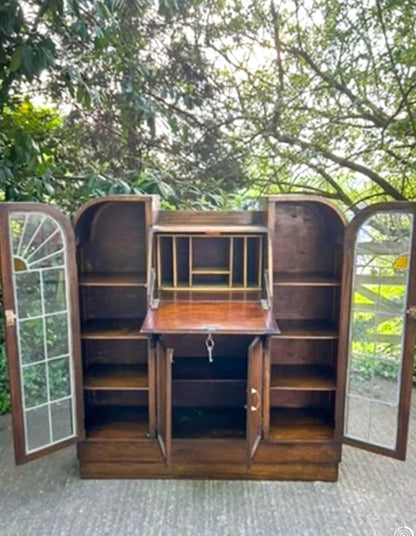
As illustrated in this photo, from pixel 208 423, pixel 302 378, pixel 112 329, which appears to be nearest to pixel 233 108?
pixel 112 329

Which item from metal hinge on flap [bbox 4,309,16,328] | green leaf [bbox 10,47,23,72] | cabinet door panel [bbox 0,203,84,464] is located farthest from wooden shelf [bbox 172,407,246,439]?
green leaf [bbox 10,47,23,72]

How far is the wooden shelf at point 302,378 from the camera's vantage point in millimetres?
2219

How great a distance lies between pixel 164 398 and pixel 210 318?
1.55 ft

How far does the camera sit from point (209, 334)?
1.81 m

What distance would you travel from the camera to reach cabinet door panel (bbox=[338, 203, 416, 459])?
6.42 ft

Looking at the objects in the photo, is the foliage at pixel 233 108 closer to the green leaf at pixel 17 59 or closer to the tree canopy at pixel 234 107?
the tree canopy at pixel 234 107

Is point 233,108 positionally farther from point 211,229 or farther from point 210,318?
point 210,318

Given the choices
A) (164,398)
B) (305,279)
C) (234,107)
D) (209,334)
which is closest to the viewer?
(209,334)

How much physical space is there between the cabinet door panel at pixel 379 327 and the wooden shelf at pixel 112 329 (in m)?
1.16

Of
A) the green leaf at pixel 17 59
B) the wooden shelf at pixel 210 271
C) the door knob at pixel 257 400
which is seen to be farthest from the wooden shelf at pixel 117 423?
the green leaf at pixel 17 59

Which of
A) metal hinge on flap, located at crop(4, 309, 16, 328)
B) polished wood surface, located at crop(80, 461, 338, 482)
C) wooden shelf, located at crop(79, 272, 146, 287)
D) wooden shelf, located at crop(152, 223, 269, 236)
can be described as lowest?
polished wood surface, located at crop(80, 461, 338, 482)

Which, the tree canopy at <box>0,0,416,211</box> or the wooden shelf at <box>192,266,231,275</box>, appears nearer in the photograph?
the wooden shelf at <box>192,266,231,275</box>

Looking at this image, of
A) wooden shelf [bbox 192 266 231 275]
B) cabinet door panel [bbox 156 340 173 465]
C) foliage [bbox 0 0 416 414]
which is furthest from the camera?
foliage [bbox 0 0 416 414]

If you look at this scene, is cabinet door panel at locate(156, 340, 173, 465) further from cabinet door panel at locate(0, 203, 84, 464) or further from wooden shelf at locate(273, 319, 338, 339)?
wooden shelf at locate(273, 319, 338, 339)
